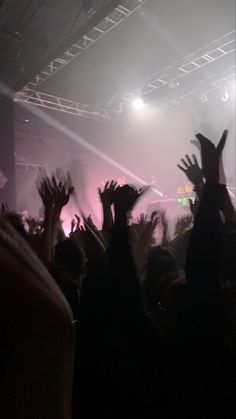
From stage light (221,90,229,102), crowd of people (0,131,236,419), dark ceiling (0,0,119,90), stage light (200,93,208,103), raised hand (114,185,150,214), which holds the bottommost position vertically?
crowd of people (0,131,236,419)

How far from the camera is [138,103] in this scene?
12.7 m

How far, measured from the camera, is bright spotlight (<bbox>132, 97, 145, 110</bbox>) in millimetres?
12328

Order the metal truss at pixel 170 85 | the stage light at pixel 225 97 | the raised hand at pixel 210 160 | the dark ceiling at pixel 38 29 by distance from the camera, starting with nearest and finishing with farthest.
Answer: the raised hand at pixel 210 160
the dark ceiling at pixel 38 29
the metal truss at pixel 170 85
the stage light at pixel 225 97

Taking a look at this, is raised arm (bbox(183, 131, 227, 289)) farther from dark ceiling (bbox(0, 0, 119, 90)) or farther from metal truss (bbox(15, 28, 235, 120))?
metal truss (bbox(15, 28, 235, 120))

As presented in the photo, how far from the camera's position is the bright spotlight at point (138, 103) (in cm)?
1233

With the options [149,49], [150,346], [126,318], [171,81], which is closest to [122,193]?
[126,318]

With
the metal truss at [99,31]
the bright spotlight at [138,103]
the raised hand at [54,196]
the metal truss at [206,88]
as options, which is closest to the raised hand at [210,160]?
the raised hand at [54,196]

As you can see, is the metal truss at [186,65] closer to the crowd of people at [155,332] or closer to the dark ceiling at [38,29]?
the dark ceiling at [38,29]

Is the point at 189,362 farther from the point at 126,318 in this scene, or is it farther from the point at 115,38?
the point at 115,38

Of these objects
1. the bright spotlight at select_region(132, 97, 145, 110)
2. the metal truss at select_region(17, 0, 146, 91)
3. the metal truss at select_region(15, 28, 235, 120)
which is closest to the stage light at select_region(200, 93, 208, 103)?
the metal truss at select_region(15, 28, 235, 120)

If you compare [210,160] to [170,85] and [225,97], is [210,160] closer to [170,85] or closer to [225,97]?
[170,85]

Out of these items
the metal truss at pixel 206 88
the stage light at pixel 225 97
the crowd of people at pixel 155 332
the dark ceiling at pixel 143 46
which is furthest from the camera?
the stage light at pixel 225 97

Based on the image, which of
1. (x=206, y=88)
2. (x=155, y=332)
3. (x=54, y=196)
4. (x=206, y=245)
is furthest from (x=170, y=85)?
(x=155, y=332)

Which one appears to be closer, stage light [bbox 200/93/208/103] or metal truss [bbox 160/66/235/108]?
metal truss [bbox 160/66/235/108]
